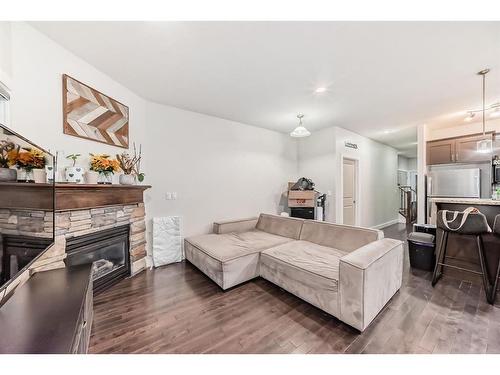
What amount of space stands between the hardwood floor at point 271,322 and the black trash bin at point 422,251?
0.38 metres

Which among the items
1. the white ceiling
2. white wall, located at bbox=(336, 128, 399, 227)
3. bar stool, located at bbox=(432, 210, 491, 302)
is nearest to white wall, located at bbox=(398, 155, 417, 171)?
white wall, located at bbox=(336, 128, 399, 227)

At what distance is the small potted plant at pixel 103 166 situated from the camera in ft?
7.18

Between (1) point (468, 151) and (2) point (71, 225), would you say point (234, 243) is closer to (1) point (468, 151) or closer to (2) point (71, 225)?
(2) point (71, 225)

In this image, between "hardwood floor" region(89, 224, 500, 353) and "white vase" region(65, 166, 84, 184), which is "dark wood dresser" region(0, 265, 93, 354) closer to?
"hardwood floor" region(89, 224, 500, 353)

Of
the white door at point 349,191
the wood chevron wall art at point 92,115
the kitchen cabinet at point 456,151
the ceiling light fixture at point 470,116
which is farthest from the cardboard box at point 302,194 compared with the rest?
the wood chevron wall art at point 92,115

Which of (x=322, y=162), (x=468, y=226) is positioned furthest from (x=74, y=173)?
(x=322, y=162)

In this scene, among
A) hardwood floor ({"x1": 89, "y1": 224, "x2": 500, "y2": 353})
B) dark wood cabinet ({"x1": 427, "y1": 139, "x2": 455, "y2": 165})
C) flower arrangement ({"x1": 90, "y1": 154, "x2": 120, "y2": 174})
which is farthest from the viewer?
dark wood cabinet ({"x1": 427, "y1": 139, "x2": 455, "y2": 165})

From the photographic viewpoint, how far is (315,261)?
2193 millimetres

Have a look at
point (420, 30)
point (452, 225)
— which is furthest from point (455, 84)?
point (452, 225)

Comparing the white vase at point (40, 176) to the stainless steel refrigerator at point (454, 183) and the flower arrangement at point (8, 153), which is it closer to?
the flower arrangement at point (8, 153)

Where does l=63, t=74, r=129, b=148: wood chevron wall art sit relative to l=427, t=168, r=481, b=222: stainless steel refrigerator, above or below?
above

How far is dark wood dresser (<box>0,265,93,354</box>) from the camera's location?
89cm

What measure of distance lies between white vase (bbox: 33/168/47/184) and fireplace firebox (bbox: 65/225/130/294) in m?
0.84
